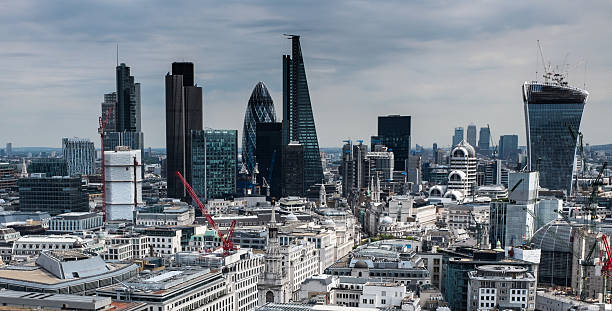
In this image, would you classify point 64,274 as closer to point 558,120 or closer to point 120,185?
point 120,185

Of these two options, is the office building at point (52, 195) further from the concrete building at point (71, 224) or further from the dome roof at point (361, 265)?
the dome roof at point (361, 265)

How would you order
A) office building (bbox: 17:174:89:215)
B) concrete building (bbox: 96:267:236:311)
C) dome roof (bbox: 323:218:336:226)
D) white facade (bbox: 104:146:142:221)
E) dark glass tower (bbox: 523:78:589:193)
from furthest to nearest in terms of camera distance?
dark glass tower (bbox: 523:78:589:193) < office building (bbox: 17:174:89:215) < white facade (bbox: 104:146:142:221) < dome roof (bbox: 323:218:336:226) < concrete building (bbox: 96:267:236:311)

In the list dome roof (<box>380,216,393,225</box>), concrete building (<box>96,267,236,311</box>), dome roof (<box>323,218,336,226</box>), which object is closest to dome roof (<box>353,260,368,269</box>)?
concrete building (<box>96,267,236,311</box>)

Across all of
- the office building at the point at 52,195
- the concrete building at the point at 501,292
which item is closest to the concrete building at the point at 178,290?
the concrete building at the point at 501,292

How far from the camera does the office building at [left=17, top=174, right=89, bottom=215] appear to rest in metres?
192

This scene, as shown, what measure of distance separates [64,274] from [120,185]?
99.6 meters

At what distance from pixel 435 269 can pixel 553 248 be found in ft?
66.1

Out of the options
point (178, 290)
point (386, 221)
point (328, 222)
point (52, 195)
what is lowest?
point (386, 221)

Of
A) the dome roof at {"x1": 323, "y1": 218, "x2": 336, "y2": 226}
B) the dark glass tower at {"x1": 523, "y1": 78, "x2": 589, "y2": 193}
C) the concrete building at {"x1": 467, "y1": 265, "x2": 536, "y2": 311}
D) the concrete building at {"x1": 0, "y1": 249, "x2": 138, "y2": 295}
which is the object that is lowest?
the concrete building at {"x1": 467, "y1": 265, "x2": 536, "y2": 311}

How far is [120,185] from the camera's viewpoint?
611 feet

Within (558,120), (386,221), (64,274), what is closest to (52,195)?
(386,221)

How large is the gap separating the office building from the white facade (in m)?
11.8

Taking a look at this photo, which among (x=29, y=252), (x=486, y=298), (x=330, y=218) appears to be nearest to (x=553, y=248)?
(x=486, y=298)

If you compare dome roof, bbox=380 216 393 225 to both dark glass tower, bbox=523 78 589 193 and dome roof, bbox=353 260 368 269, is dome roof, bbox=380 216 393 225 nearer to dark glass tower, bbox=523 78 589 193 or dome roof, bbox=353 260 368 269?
dark glass tower, bbox=523 78 589 193
